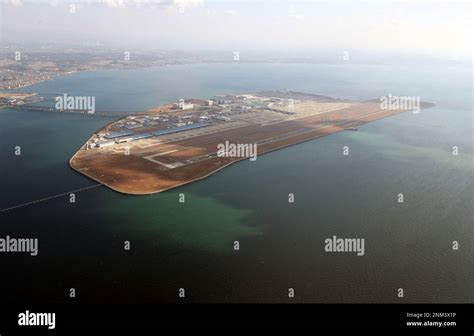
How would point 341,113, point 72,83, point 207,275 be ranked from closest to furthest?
point 207,275, point 341,113, point 72,83

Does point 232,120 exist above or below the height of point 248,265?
above

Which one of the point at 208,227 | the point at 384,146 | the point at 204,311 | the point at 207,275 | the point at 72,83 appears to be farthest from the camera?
the point at 72,83

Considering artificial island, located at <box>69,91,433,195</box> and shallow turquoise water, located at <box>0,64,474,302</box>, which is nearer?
shallow turquoise water, located at <box>0,64,474,302</box>

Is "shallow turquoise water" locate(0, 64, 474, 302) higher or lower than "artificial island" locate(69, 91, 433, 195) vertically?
lower

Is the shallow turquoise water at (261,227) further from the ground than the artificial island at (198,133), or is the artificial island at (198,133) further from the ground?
the artificial island at (198,133)

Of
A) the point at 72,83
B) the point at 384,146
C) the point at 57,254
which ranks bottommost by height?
the point at 57,254

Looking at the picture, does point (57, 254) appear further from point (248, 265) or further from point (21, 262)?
point (248, 265)

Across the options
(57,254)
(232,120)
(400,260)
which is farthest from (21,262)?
(232,120)

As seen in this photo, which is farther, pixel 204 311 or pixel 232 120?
pixel 232 120

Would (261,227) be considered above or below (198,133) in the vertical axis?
below

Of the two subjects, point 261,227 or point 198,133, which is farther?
point 198,133

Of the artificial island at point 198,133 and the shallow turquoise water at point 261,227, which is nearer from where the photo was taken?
the shallow turquoise water at point 261,227
